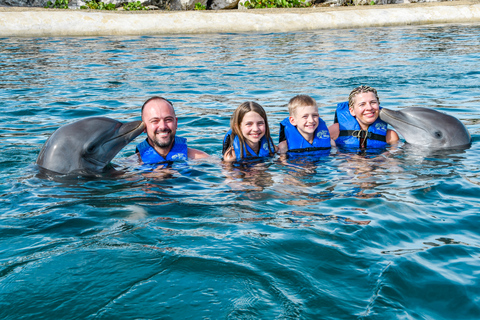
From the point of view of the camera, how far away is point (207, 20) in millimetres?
20297

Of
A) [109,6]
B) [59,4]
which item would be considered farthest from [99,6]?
[59,4]

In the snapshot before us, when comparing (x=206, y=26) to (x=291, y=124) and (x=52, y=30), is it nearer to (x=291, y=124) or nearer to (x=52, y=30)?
(x=52, y=30)

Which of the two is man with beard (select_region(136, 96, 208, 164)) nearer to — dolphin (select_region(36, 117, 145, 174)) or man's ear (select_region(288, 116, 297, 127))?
dolphin (select_region(36, 117, 145, 174))

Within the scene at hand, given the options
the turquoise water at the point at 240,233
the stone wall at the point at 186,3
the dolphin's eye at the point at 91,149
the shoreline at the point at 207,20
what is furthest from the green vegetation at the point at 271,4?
the dolphin's eye at the point at 91,149

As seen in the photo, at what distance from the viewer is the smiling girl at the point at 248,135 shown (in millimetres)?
5898

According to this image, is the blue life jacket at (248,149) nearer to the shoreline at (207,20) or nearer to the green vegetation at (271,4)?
the shoreline at (207,20)

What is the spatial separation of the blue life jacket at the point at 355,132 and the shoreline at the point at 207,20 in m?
14.4

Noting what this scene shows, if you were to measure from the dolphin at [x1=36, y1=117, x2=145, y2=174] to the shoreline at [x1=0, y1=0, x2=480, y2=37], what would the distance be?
15230 millimetres

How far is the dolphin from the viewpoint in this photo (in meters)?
5.29

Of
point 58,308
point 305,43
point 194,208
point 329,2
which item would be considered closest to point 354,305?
point 58,308

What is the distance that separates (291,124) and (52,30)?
15.5m

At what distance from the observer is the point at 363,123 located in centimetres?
677

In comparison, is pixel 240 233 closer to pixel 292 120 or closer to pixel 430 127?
pixel 292 120

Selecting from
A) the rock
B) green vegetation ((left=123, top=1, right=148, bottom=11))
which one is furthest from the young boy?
the rock
